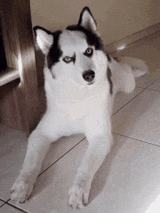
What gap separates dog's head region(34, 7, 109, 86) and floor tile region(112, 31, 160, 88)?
96 centimetres

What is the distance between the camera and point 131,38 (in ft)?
10.9

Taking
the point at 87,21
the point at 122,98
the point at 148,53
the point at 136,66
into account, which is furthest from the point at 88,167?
the point at 148,53

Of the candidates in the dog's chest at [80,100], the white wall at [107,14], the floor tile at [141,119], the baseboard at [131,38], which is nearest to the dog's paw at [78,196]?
the dog's chest at [80,100]

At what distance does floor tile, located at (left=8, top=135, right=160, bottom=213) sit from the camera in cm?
103

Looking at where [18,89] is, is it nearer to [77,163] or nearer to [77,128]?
[77,128]

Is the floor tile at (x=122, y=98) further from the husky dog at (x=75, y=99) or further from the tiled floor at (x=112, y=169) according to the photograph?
the husky dog at (x=75, y=99)

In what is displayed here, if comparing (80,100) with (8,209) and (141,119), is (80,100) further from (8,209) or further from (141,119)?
(8,209)

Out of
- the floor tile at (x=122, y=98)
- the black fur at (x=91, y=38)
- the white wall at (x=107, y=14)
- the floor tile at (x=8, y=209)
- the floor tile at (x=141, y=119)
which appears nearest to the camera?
the floor tile at (x=8, y=209)

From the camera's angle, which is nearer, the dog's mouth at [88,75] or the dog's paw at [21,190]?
the dog's paw at [21,190]

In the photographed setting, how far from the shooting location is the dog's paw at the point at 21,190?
41.4 inches

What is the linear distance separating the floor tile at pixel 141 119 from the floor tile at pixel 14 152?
0.29 m

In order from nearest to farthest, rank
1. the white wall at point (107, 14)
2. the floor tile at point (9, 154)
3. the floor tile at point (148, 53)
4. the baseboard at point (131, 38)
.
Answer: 1. the floor tile at point (9, 154)
2. the white wall at point (107, 14)
3. the floor tile at point (148, 53)
4. the baseboard at point (131, 38)

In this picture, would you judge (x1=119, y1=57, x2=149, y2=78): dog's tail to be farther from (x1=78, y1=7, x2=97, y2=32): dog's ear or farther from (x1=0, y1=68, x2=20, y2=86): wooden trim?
(x1=0, y1=68, x2=20, y2=86): wooden trim

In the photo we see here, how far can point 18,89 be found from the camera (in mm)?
1455
